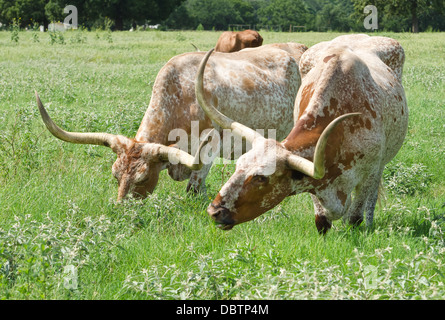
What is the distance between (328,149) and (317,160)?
0.67 metres

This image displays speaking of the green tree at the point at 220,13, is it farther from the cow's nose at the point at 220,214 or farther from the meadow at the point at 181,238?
the cow's nose at the point at 220,214

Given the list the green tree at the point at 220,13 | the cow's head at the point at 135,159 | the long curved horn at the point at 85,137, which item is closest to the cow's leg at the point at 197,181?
the cow's head at the point at 135,159

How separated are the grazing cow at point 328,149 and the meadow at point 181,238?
329 millimetres

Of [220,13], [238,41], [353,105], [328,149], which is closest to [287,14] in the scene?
[220,13]

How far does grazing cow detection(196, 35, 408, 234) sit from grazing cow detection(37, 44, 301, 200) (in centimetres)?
81

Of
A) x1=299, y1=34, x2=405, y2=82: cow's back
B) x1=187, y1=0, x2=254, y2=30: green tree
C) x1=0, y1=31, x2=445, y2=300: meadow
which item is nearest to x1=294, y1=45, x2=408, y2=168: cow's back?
x1=0, y1=31, x2=445, y2=300: meadow

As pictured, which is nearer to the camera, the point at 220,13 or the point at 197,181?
the point at 197,181

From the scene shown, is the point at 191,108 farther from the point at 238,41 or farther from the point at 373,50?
the point at 238,41

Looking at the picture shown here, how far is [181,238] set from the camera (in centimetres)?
520

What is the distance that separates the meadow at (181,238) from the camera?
3.83m
